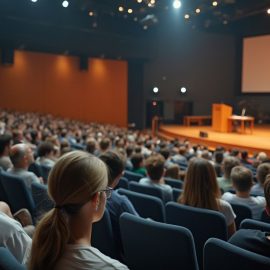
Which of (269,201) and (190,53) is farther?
(190,53)

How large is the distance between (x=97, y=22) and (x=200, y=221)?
528 inches

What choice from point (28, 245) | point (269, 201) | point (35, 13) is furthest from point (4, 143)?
point (35, 13)

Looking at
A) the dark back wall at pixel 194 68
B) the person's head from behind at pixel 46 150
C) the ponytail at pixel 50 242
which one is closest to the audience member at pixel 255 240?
the ponytail at pixel 50 242

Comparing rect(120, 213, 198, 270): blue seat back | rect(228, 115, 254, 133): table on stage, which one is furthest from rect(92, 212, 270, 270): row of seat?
rect(228, 115, 254, 133): table on stage

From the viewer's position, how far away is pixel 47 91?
57.7 feet

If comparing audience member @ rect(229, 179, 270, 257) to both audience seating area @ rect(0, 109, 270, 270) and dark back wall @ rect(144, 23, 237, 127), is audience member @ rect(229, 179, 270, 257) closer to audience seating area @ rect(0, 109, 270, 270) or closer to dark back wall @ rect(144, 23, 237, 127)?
audience seating area @ rect(0, 109, 270, 270)

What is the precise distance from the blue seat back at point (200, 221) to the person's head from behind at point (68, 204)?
1.45m

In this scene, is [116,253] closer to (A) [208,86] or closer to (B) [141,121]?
(B) [141,121]

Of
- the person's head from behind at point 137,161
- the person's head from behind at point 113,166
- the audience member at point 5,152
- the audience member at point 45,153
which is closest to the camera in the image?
the person's head from behind at point 113,166

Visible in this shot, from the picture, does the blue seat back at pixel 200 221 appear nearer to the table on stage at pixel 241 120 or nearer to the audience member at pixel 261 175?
the audience member at pixel 261 175

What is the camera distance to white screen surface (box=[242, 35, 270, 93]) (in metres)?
17.7

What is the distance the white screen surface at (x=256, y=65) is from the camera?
58.2 feet

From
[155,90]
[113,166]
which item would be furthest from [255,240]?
[155,90]

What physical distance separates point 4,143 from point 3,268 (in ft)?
12.6
